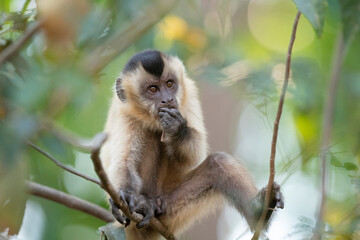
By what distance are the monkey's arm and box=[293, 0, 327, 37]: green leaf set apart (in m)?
2.19

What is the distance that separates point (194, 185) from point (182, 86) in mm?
1129

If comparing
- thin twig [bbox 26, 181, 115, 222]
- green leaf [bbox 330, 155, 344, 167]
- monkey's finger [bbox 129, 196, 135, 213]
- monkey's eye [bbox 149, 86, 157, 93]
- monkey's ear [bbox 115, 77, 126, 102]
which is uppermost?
green leaf [bbox 330, 155, 344, 167]

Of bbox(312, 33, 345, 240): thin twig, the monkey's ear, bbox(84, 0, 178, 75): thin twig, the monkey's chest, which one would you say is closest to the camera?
bbox(84, 0, 178, 75): thin twig

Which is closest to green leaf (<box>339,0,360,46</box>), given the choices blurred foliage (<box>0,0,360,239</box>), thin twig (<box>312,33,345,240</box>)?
blurred foliage (<box>0,0,360,239</box>)

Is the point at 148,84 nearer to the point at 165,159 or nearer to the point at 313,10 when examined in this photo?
the point at 165,159

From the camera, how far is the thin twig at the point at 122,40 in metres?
2.33

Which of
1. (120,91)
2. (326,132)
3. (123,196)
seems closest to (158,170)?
(120,91)

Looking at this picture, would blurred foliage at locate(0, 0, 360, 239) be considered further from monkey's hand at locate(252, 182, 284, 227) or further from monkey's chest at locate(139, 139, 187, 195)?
monkey's chest at locate(139, 139, 187, 195)

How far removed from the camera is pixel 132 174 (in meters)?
4.62

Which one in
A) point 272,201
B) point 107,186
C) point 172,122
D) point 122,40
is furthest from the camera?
point 172,122

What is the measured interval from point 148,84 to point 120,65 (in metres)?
2.15

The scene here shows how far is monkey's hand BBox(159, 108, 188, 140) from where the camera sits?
15.4 feet

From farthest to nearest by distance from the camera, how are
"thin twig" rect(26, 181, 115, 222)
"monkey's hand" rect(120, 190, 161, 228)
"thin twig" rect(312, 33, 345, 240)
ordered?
"thin twig" rect(26, 181, 115, 222) → "monkey's hand" rect(120, 190, 161, 228) → "thin twig" rect(312, 33, 345, 240)

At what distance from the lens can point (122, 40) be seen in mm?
3078
